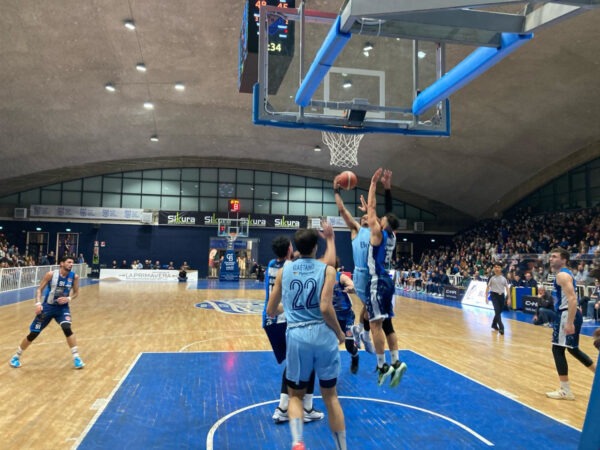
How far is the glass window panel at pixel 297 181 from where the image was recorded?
33188 mm

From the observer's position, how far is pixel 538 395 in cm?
582

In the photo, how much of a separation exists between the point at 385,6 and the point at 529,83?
18.0 meters

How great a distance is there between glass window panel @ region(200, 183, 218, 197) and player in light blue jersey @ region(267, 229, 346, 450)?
97.4ft

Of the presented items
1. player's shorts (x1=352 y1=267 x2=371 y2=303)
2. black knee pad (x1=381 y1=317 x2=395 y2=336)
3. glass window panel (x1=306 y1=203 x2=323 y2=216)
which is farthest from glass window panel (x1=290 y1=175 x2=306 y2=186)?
black knee pad (x1=381 y1=317 x2=395 y2=336)

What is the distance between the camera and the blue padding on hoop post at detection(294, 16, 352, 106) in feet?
12.8

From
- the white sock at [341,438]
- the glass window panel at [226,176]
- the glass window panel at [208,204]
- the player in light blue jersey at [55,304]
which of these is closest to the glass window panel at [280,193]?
the glass window panel at [226,176]

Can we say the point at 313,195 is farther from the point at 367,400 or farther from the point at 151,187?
the point at 367,400

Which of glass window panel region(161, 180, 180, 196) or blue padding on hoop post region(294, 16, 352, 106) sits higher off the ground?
glass window panel region(161, 180, 180, 196)

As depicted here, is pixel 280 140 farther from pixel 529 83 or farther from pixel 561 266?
pixel 561 266

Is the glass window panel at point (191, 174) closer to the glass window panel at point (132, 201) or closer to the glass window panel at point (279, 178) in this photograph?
the glass window panel at point (132, 201)

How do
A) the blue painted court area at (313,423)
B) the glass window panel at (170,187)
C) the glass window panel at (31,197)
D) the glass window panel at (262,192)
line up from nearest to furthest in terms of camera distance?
the blue painted court area at (313,423) < the glass window panel at (31,197) < the glass window panel at (170,187) < the glass window panel at (262,192)

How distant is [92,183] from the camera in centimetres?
3106

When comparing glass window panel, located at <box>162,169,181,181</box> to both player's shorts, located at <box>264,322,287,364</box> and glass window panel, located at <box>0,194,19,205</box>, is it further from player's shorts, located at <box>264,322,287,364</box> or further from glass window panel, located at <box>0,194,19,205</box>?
player's shorts, located at <box>264,322,287,364</box>

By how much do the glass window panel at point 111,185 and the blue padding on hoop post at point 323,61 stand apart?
2797 centimetres
